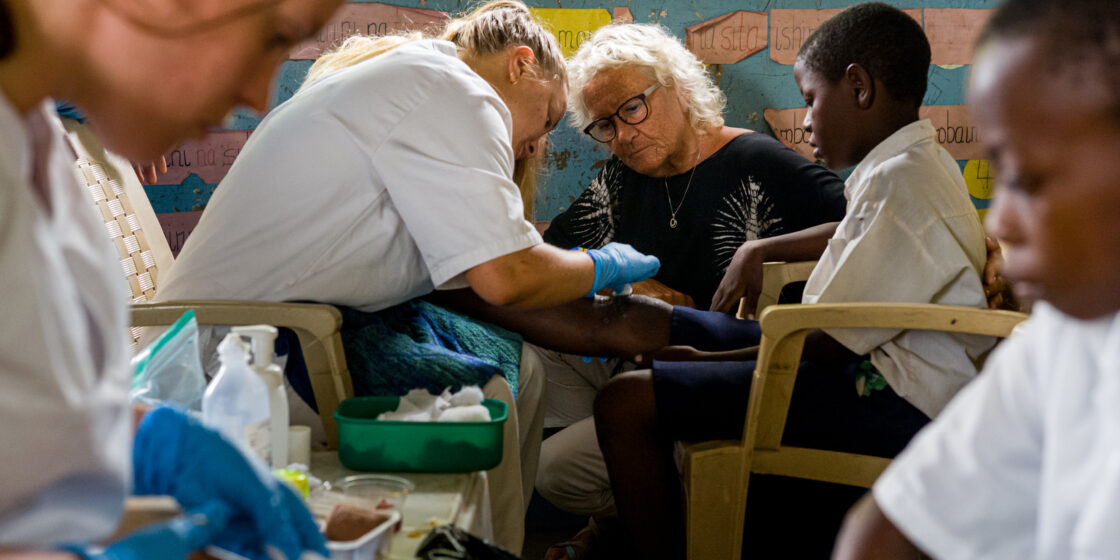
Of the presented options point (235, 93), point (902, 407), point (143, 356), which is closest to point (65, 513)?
point (235, 93)

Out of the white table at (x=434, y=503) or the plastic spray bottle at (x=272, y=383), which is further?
the plastic spray bottle at (x=272, y=383)

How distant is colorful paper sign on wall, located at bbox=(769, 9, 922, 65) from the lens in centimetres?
286

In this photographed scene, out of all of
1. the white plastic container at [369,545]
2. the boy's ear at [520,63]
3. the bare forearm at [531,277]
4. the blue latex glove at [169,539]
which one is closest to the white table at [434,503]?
the white plastic container at [369,545]

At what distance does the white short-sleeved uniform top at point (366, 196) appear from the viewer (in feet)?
4.95

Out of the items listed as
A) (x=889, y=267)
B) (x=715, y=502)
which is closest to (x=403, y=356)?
(x=715, y=502)

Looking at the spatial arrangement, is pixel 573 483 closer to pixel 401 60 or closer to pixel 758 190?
pixel 758 190

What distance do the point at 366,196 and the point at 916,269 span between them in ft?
3.23

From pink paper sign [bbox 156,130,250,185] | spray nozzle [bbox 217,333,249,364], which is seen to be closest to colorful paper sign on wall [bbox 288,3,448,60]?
pink paper sign [bbox 156,130,250,185]

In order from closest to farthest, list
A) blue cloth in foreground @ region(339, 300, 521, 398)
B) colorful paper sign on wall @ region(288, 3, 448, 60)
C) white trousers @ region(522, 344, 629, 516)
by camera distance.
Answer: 1. blue cloth in foreground @ region(339, 300, 521, 398)
2. white trousers @ region(522, 344, 629, 516)
3. colorful paper sign on wall @ region(288, 3, 448, 60)

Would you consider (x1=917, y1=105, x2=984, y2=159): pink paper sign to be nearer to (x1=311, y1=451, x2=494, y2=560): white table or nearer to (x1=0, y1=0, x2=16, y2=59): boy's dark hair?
(x1=311, y1=451, x2=494, y2=560): white table

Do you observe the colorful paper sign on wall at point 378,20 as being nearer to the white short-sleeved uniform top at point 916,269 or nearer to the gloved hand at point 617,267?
the gloved hand at point 617,267

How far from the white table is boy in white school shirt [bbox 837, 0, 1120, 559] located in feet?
1.46

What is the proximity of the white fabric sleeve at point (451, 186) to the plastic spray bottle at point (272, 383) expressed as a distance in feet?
1.42

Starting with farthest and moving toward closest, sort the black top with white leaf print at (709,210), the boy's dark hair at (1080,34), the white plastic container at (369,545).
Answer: the black top with white leaf print at (709,210)
the white plastic container at (369,545)
the boy's dark hair at (1080,34)
